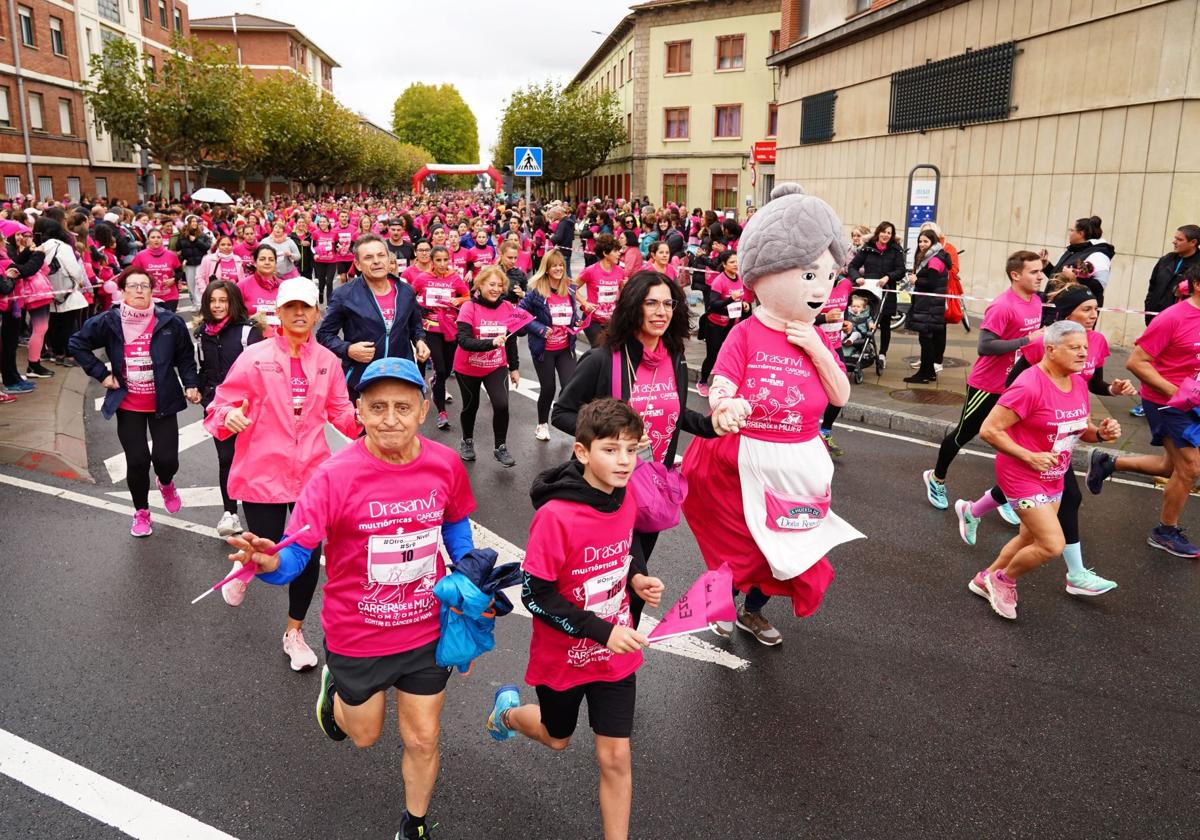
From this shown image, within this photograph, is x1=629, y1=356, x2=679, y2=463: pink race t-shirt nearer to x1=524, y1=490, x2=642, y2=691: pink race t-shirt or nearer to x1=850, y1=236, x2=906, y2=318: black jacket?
x1=524, y1=490, x2=642, y2=691: pink race t-shirt

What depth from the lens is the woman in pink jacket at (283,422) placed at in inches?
178

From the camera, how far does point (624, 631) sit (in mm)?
2943

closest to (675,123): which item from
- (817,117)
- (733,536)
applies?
(817,117)

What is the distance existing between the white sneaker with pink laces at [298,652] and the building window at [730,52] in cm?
4477

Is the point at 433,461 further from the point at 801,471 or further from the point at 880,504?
the point at 880,504

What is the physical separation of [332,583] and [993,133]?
56.3ft

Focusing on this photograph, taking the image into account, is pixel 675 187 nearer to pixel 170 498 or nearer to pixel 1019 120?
pixel 1019 120

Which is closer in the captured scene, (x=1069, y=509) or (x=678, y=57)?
(x=1069, y=509)

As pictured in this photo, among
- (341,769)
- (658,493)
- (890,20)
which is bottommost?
(341,769)

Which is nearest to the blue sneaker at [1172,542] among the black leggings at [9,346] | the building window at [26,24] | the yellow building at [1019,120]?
the yellow building at [1019,120]

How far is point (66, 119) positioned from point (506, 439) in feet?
128

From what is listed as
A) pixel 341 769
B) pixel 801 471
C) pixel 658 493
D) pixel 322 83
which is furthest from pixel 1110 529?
pixel 322 83

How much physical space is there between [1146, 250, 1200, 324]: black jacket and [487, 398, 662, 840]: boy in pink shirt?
363 inches

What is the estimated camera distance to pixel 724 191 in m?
46.6
